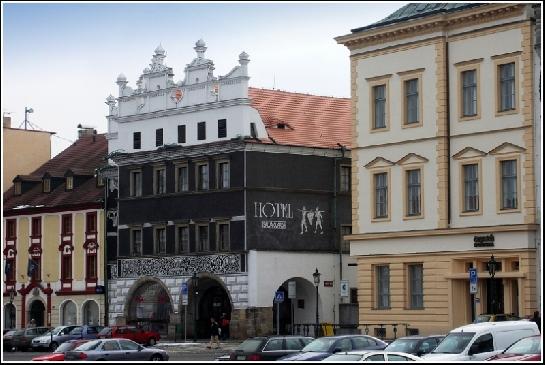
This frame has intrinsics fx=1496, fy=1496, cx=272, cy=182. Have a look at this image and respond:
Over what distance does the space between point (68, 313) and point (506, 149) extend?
36.7 m

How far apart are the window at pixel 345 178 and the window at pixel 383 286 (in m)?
13.4

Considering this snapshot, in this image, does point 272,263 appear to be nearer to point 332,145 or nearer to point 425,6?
point 332,145

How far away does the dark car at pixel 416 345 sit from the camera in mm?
42469

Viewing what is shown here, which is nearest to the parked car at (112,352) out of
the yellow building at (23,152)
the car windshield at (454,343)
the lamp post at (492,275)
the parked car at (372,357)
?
the lamp post at (492,275)

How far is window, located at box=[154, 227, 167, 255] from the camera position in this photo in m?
81.4

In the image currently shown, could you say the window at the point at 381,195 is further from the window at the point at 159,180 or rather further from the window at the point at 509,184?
the window at the point at 159,180

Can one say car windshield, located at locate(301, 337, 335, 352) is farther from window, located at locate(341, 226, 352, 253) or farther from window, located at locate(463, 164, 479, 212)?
window, located at locate(341, 226, 352, 253)

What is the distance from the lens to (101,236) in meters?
86.8

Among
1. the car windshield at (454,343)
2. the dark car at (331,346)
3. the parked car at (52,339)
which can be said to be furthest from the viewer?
the parked car at (52,339)

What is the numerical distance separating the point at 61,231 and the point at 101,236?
4.23m

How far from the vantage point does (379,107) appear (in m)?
66.3

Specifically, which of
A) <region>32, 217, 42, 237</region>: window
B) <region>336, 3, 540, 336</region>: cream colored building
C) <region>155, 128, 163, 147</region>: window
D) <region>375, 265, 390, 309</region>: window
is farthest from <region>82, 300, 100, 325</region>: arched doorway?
<region>375, 265, 390, 309</region>: window

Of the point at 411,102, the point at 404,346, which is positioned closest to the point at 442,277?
the point at 411,102

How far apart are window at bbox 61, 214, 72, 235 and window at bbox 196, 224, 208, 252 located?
1296cm
